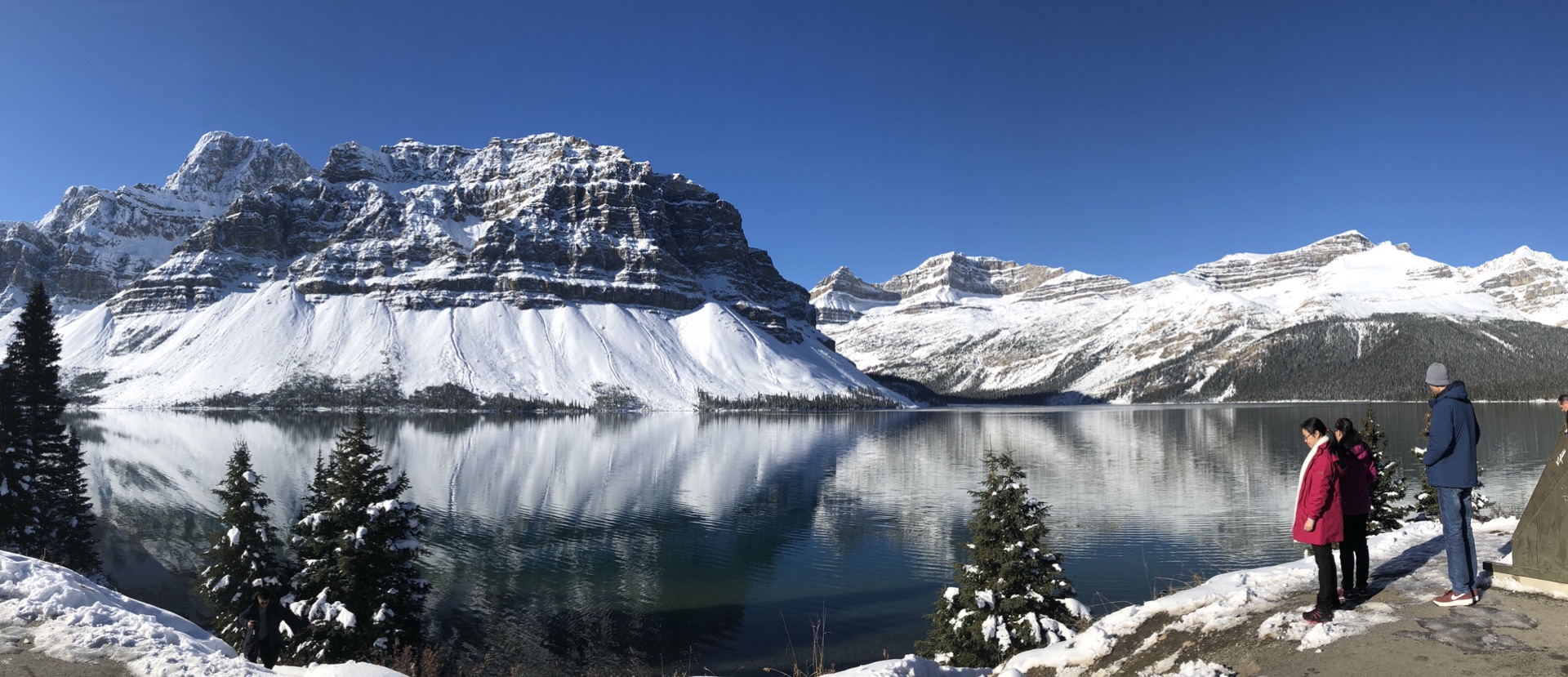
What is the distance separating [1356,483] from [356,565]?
80.4 feet

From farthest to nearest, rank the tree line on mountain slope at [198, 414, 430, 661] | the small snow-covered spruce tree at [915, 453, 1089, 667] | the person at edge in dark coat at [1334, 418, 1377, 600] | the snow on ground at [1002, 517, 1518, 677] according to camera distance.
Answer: the tree line on mountain slope at [198, 414, 430, 661] → the small snow-covered spruce tree at [915, 453, 1089, 667] → the person at edge in dark coat at [1334, 418, 1377, 600] → the snow on ground at [1002, 517, 1518, 677]

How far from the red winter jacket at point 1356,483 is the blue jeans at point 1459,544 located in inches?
39.1

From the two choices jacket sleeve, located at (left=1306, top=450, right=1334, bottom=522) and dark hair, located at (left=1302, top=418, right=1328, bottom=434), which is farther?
dark hair, located at (left=1302, top=418, right=1328, bottom=434)

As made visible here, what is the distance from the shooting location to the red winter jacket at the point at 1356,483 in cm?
1130

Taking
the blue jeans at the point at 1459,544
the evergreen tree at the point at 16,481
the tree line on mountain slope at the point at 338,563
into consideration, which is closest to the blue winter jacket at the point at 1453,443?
the blue jeans at the point at 1459,544

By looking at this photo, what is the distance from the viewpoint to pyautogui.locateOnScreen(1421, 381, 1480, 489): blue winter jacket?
10.4 meters

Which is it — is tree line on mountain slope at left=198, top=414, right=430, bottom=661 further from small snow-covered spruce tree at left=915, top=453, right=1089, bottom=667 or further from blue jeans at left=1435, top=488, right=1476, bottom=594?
blue jeans at left=1435, top=488, right=1476, bottom=594

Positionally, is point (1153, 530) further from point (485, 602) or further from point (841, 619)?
point (485, 602)

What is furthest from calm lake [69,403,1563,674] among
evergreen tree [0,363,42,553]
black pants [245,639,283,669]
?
black pants [245,639,283,669]

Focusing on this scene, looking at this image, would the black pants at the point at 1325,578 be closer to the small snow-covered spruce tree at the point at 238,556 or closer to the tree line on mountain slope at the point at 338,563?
the tree line on mountain slope at the point at 338,563

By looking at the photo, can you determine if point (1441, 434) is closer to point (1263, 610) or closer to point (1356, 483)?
point (1356, 483)

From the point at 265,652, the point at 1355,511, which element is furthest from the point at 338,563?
the point at 1355,511

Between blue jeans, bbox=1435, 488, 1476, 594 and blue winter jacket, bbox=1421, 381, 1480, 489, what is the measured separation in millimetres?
263

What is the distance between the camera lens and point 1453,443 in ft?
34.7
